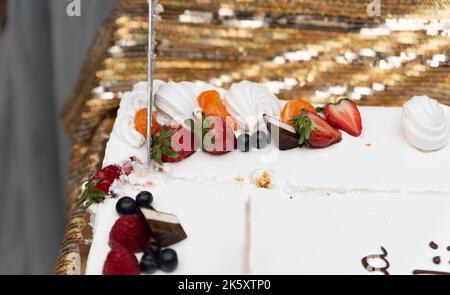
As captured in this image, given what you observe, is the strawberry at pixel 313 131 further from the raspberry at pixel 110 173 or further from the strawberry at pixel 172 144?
the raspberry at pixel 110 173

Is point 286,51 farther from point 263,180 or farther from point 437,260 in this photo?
point 437,260

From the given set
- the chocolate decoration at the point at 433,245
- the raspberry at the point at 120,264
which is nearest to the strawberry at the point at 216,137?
the raspberry at the point at 120,264

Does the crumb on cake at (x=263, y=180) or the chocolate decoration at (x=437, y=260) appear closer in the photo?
the chocolate decoration at (x=437, y=260)

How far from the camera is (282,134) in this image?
202cm

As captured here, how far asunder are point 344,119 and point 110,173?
2.17 feet

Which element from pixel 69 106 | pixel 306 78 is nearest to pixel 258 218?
pixel 306 78

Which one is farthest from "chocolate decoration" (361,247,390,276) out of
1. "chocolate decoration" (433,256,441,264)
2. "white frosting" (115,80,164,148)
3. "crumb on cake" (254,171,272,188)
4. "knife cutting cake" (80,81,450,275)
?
"white frosting" (115,80,164,148)

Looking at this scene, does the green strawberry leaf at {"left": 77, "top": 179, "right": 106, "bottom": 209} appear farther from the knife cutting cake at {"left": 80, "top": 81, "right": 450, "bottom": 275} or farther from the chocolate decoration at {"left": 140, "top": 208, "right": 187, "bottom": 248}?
the chocolate decoration at {"left": 140, "top": 208, "right": 187, "bottom": 248}

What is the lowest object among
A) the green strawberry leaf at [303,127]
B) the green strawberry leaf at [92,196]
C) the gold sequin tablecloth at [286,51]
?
the green strawberry leaf at [92,196]

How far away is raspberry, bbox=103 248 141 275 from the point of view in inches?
64.0

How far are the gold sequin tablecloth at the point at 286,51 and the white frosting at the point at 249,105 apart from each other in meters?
0.25

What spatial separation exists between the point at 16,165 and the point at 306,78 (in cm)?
132

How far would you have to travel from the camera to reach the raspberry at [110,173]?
1.89 meters

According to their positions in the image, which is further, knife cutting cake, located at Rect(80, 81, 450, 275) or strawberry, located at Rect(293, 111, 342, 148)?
strawberry, located at Rect(293, 111, 342, 148)
